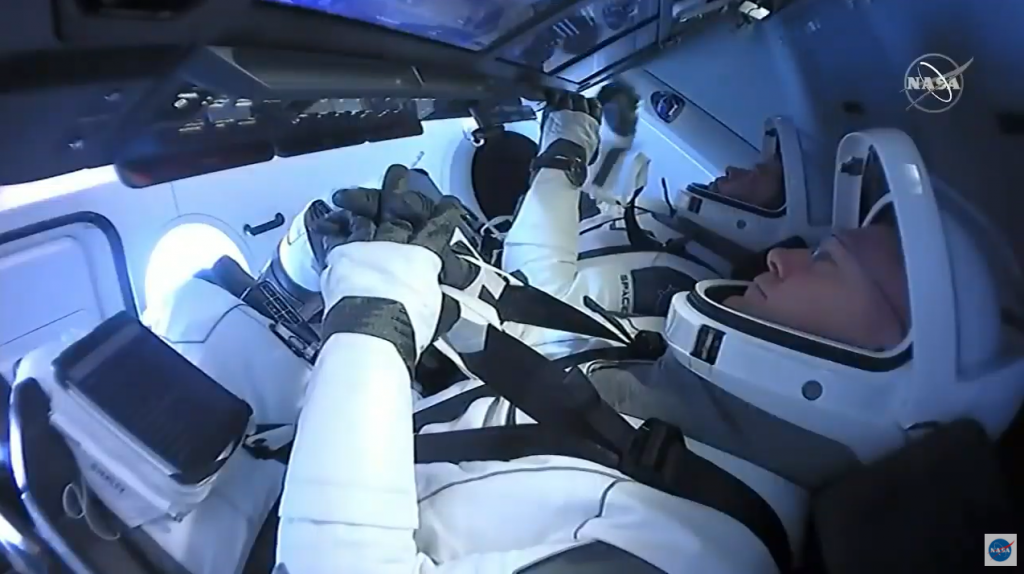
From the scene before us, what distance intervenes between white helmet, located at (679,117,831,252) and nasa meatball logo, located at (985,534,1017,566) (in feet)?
3.14

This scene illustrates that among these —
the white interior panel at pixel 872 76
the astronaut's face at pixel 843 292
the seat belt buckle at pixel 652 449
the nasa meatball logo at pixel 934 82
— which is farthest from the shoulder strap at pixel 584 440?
the nasa meatball logo at pixel 934 82

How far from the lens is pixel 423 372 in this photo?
1.18 m

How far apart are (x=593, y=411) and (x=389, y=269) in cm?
28

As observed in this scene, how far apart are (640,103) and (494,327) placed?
5.81 ft

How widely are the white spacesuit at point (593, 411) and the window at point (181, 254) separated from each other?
53cm

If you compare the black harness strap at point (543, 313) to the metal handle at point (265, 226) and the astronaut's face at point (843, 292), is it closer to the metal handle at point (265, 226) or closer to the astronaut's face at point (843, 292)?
the astronaut's face at point (843, 292)

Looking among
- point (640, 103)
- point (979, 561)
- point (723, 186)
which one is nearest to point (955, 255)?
point (979, 561)

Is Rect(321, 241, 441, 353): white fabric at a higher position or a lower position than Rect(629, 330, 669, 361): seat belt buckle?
higher

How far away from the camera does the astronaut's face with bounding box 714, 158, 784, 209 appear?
183 cm

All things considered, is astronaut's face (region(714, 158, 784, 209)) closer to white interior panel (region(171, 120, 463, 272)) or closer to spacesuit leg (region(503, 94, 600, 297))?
spacesuit leg (region(503, 94, 600, 297))

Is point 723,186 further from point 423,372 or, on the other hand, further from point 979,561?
point 979,561

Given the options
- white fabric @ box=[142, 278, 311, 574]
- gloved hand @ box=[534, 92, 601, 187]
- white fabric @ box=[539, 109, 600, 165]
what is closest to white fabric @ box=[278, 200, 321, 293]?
white fabric @ box=[142, 278, 311, 574]

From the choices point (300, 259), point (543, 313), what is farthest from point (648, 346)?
point (300, 259)

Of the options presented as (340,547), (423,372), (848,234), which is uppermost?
(848,234)
